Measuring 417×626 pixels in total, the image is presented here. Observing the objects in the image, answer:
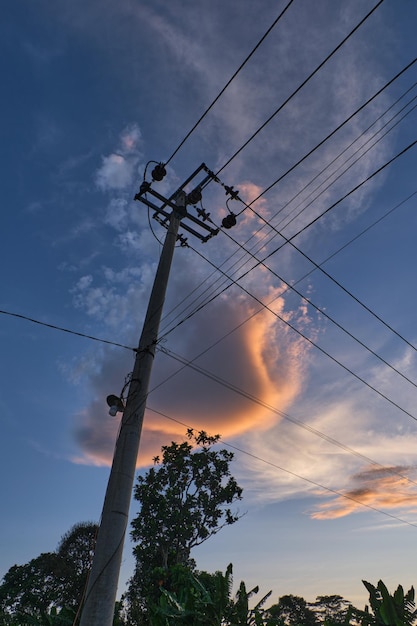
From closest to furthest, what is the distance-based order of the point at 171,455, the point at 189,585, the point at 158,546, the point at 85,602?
the point at 85,602 < the point at 189,585 < the point at 158,546 < the point at 171,455

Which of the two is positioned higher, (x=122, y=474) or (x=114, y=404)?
(x=114, y=404)

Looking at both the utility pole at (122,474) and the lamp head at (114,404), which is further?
the lamp head at (114,404)

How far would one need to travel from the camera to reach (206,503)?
1184 inches

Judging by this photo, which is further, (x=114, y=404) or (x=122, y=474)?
(x=114, y=404)

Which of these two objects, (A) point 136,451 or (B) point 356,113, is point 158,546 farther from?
(B) point 356,113

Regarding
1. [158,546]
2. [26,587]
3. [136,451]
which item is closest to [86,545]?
[26,587]

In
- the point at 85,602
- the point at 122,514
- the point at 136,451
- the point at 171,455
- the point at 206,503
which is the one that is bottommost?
the point at 85,602

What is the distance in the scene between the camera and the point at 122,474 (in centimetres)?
616

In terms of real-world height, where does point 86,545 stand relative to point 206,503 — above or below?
below

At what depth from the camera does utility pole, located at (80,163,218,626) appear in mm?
5277

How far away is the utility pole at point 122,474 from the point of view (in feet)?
17.3

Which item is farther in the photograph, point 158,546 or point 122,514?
point 158,546

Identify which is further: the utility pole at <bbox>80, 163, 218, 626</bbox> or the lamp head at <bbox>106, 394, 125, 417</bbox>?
the lamp head at <bbox>106, 394, 125, 417</bbox>

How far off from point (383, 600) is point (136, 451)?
32.3 feet
